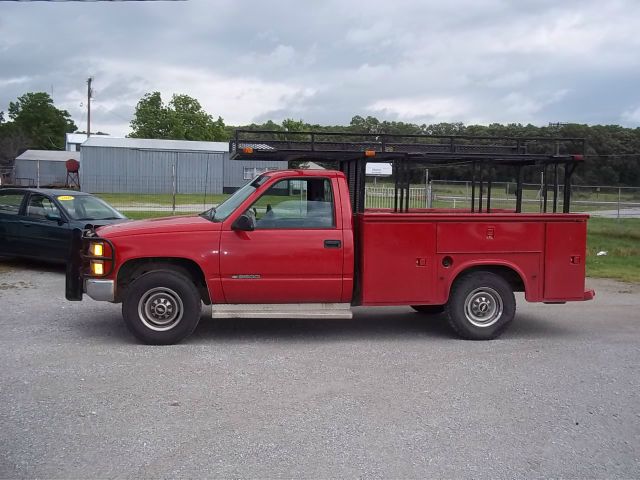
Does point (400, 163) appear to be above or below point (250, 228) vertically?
above

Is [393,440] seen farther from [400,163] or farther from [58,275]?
[58,275]

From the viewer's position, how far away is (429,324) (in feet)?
28.3

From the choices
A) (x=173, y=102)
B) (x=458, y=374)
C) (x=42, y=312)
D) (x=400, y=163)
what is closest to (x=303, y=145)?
(x=400, y=163)

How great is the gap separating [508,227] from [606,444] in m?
3.40

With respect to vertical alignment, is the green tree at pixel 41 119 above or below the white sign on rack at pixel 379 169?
above

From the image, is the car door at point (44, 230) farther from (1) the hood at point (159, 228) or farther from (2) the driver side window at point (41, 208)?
(1) the hood at point (159, 228)

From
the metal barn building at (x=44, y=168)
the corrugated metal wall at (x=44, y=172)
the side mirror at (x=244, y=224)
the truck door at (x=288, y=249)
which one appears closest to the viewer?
the side mirror at (x=244, y=224)

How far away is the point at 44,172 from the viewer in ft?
191

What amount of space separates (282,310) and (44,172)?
57.0 meters

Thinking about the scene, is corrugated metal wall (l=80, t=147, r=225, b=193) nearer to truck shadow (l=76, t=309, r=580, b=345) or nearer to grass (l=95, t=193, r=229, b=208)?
grass (l=95, t=193, r=229, b=208)

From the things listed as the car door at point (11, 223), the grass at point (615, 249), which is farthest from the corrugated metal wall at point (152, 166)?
the car door at point (11, 223)

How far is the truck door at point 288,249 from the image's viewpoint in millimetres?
7141

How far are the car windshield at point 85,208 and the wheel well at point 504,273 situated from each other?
7.42 metres

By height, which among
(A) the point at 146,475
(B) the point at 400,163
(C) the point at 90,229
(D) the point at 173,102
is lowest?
(A) the point at 146,475
